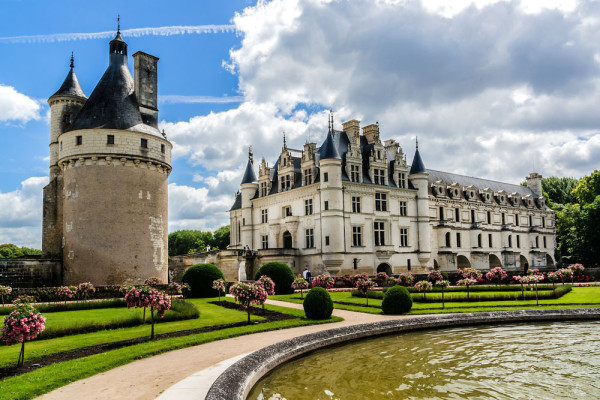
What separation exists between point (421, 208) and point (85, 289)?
3297 cm

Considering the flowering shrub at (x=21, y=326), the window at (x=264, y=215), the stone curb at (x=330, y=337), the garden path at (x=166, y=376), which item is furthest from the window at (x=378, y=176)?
the flowering shrub at (x=21, y=326)

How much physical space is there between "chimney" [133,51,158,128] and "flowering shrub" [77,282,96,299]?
12647mm

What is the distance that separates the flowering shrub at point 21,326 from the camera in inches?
440

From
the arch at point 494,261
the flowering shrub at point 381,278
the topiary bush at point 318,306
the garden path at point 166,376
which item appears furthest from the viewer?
the arch at point 494,261

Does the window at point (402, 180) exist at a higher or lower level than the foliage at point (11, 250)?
higher

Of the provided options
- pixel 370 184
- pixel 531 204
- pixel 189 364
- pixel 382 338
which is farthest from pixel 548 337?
pixel 531 204

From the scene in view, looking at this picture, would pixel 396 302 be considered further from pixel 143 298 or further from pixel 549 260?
pixel 549 260

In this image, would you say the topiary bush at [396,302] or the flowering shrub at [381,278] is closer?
the topiary bush at [396,302]

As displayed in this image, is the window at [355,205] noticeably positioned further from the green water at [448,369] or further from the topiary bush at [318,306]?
the green water at [448,369]

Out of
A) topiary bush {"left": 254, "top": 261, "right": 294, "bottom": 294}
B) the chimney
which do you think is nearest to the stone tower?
the chimney

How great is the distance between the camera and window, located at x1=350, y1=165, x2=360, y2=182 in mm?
42844

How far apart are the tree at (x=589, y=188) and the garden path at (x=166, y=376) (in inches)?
2476

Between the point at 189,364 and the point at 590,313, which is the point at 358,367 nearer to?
the point at 189,364

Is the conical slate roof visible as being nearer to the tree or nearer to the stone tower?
the stone tower
